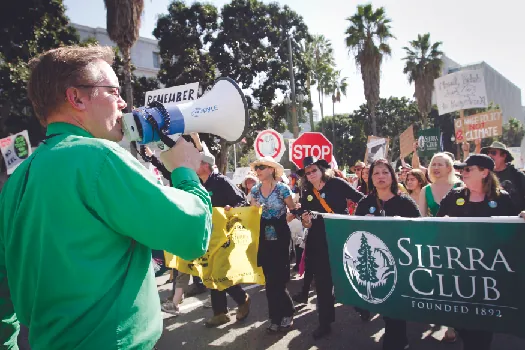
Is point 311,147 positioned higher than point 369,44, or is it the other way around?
point 369,44

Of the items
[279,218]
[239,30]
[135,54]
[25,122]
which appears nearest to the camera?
[279,218]

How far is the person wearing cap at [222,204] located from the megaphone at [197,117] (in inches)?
90.6

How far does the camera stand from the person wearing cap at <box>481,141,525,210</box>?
16.0 ft

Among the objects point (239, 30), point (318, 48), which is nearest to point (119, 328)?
Result: point (239, 30)

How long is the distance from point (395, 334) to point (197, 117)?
2.68m

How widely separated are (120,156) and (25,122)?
18.3m

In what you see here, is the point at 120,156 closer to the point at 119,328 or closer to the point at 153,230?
the point at 153,230

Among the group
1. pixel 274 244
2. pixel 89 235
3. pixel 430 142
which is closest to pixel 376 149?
pixel 430 142

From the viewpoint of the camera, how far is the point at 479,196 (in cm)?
338

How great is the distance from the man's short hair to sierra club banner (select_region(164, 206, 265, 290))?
334cm

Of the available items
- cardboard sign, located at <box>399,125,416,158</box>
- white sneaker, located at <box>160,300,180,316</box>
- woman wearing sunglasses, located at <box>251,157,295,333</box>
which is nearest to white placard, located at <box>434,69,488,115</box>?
cardboard sign, located at <box>399,125,416,158</box>

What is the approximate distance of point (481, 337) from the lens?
113 inches

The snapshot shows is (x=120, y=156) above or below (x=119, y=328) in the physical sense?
above

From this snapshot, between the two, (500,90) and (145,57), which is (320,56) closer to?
(145,57)
